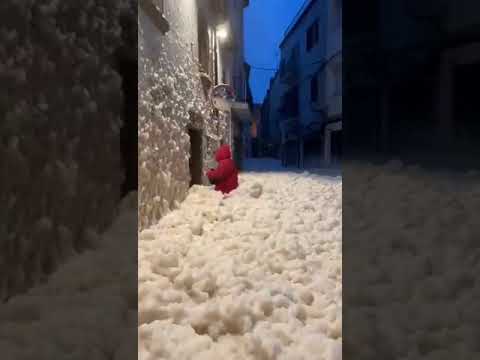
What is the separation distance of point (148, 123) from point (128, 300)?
1748 millimetres

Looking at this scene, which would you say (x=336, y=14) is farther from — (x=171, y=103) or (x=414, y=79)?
(x=171, y=103)

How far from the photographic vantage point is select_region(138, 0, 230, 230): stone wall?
264cm

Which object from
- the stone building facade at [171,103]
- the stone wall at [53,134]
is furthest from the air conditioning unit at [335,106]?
the stone wall at [53,134]

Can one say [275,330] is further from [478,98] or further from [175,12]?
[478,98]

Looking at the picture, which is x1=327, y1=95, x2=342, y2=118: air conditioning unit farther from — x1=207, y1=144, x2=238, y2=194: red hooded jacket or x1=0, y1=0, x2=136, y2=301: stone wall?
x1=0, y1=0, x2=136, y2=301: stone wall

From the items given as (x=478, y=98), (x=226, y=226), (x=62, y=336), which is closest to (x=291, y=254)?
(x=226, y=226)

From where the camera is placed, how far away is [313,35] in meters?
12.3

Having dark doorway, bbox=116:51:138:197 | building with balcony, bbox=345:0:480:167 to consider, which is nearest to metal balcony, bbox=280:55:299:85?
building with balcony, bbox=345:0:480:167

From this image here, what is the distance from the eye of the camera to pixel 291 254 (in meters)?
2.38

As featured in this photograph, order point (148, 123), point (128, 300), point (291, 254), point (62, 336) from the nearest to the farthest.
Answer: point (62, 336) → point (128, 300) → point (291, 254) → point (148, 123)

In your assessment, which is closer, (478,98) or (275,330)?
(275,330)

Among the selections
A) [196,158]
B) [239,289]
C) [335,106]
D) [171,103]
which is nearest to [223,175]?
[196,158]

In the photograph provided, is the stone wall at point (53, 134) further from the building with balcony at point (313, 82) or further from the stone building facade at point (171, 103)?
the building with balcony at point (313, 82)

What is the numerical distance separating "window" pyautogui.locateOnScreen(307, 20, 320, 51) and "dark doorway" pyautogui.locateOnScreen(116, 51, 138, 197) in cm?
1142
